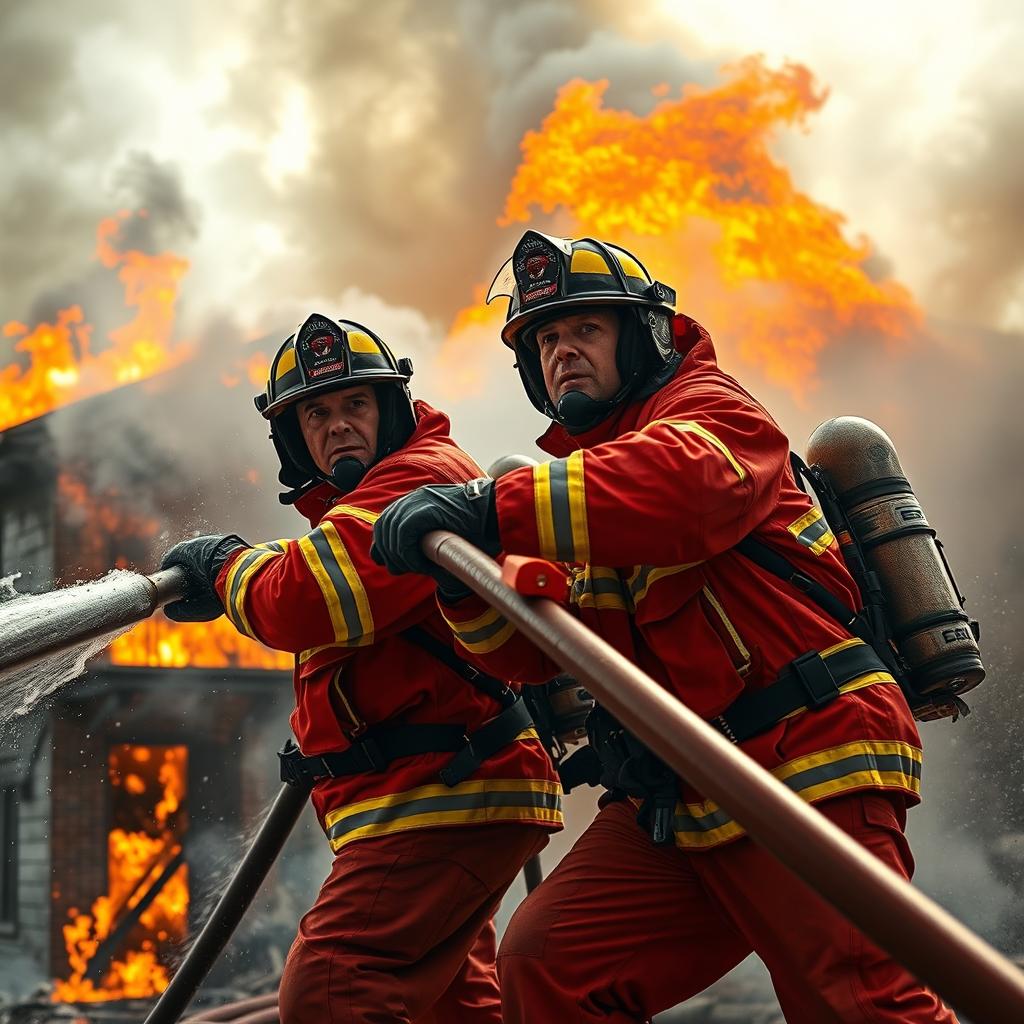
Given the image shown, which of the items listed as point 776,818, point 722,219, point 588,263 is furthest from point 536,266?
point 722,219

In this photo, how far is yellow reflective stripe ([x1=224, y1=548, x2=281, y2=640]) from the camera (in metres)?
3.22

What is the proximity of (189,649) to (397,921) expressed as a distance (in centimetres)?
1214

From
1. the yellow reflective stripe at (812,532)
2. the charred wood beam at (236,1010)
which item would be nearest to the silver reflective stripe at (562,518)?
the yellow reflective stripe at (812,532)

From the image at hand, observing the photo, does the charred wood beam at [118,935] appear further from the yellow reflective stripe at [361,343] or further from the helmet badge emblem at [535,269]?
the helmet badge emblem at [535,269]

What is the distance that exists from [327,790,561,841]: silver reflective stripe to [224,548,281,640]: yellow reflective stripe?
53 centimetres

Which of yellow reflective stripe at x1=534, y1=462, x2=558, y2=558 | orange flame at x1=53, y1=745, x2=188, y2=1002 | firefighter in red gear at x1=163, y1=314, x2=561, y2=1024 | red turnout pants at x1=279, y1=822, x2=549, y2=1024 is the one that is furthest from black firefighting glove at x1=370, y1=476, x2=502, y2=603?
orange flame at x1=53, y1=745, x2=188, y2=1002

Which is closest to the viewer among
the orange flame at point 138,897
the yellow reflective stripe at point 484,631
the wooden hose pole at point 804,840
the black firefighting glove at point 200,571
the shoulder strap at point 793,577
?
the wooden hose pole at point 804,840

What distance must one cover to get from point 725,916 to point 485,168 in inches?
630

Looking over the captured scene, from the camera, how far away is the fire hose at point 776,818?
4.77ft

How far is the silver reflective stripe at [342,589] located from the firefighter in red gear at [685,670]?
30 cm

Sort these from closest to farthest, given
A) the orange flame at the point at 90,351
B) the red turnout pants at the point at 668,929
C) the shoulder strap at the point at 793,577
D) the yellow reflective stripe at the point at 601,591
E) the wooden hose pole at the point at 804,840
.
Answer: the wooden hose pole at the point at 804,840, the red turnout pants at the point at 668,929, the shoulder strap at the point at 793,577, the yellow reflective stripe at the point at 601,591, the orange flame at the point at 90,351

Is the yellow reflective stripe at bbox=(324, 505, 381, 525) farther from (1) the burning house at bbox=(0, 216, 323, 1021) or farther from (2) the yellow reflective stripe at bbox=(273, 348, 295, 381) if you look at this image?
(1) the burning house at bbox=(0, 216, 323, 1021)

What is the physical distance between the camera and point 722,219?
12797 millimetres

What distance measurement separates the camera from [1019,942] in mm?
8750
